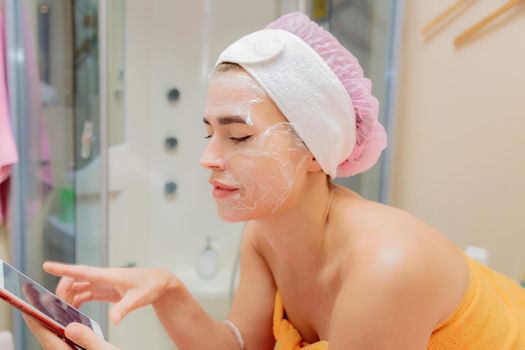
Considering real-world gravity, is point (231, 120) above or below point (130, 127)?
above

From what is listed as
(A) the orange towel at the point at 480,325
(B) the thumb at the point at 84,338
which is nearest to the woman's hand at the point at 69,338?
(B) the thumb at the point at 84,338

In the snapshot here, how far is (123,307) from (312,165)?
393 mm

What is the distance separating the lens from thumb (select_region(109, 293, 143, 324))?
68 centimetres

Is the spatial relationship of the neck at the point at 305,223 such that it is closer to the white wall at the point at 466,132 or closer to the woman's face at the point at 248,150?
the woman's face at the point at 248,150

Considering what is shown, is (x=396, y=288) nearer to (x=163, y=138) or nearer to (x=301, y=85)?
(x=301, y=85)

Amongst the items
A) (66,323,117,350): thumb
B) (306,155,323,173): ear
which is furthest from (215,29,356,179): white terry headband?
(66,323,117,350): thumb

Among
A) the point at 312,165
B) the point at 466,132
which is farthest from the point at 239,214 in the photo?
the point at 466,132

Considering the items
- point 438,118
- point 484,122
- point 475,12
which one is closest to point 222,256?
point 438,118

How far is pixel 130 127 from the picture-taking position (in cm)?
211

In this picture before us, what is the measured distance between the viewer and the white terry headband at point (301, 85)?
0.78 m

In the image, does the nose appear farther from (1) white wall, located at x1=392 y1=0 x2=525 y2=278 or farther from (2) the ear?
(1) white wall, located at x1=392 y1=0 x2=525 y2=278

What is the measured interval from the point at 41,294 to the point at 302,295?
482 mm

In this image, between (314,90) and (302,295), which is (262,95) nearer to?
(314,90)

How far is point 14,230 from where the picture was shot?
1.48m
